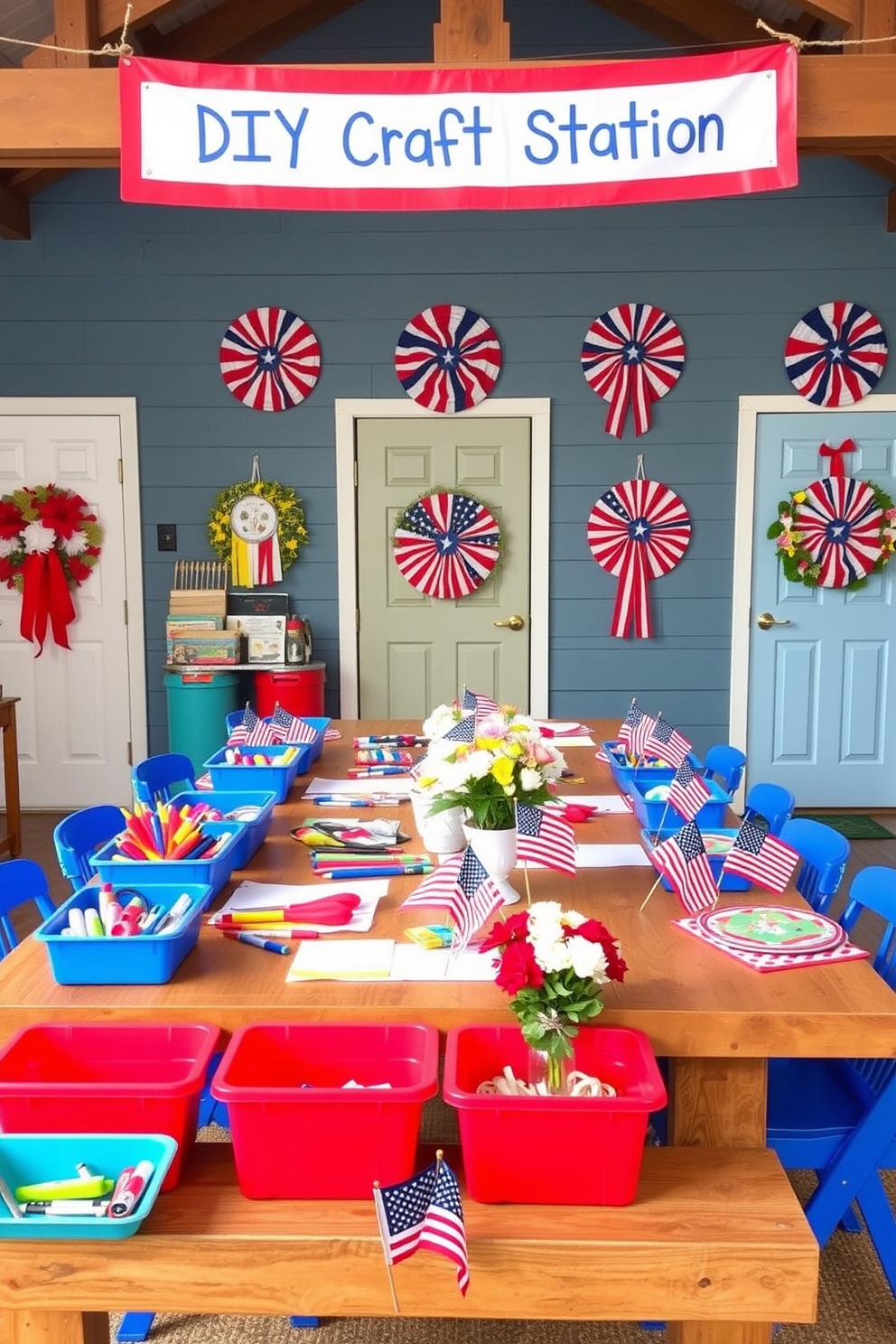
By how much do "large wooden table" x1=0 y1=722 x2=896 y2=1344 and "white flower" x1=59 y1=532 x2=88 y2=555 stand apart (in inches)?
176

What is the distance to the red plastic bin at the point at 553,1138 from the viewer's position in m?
1.55

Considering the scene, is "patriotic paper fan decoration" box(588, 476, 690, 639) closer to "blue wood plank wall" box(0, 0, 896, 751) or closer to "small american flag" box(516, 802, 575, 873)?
"blue wood plank wall" box(0, 0, 896, 751)

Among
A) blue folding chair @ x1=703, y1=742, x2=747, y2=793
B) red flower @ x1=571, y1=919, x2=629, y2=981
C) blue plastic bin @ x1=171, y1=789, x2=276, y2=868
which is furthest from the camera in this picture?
blue folding chair @ x1=703, y1=742, x2=747, y2=793

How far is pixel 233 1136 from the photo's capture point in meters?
1.62

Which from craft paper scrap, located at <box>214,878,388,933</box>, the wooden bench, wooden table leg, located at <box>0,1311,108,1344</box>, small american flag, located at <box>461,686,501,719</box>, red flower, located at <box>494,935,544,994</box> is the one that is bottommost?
wooden table leg, located at <box>0,1311,108,1344</box>

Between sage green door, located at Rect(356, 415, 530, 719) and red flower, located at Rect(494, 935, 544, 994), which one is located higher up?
sage green door, located at Rect(356, 415, 530, 719)

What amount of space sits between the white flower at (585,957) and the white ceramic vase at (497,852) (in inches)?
26.2

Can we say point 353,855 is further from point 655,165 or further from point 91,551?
point 91,551

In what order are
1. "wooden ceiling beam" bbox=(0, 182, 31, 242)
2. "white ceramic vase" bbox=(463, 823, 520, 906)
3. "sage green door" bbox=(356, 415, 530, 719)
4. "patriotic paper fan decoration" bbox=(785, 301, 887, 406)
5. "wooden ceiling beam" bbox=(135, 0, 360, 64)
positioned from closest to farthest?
"white ceramic vase" bbox=(463, 823, 520, 906), "wooden ceiling beam" bbox=(0, 182, 31, 242), "wooden ceiling beam" bbox=(135, 0, 360, 64), "patriotic paper fan decoration" bbox=(785, 301, 887, 406), "sage green door" bbox=(356, 415, 530, 719)

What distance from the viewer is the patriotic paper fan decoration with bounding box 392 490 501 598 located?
600 cm

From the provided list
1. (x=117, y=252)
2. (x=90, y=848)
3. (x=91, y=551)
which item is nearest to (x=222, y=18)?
(x=117, y=252)

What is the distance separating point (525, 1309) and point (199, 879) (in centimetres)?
101

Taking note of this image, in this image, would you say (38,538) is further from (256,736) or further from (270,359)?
(256,736)

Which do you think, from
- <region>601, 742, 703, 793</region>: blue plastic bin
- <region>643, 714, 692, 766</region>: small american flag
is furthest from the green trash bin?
<region>643, 714, 692, 766</region>: small american flag
